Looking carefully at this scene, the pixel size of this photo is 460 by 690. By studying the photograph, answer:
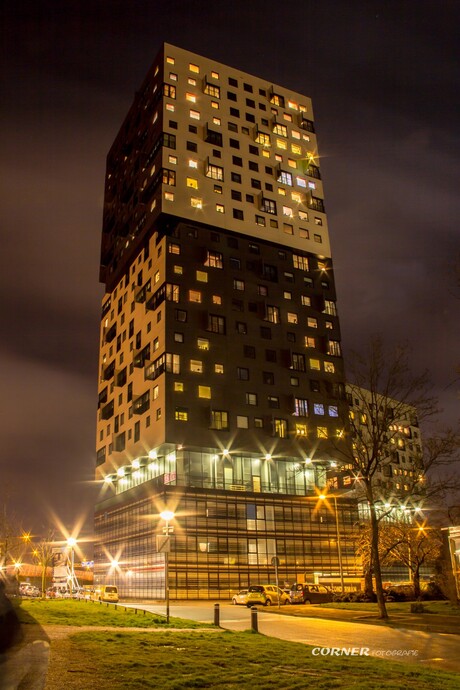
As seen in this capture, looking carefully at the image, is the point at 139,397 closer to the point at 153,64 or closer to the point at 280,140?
the point at 280,140

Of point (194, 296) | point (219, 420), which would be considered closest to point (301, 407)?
point (219, 420)

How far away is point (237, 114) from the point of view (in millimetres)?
93938

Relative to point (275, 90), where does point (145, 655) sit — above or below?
below

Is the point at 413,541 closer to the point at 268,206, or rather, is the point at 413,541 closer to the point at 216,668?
the point at 216,668

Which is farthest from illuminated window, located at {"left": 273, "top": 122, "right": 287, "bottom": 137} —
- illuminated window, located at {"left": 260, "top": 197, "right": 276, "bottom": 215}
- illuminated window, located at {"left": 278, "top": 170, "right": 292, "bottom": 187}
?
illuminated window, located at {"left": 260, "top": 197, "right": 276, "bottom": 215}

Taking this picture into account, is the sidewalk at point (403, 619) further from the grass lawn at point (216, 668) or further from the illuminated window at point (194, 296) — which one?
the illuminated window at point (194, 296)

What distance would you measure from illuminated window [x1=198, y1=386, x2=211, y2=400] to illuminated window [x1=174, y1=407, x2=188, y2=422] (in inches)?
115

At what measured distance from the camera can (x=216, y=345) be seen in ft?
254

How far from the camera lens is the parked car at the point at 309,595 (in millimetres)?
46941

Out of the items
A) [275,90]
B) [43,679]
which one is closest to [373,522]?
[43,679]

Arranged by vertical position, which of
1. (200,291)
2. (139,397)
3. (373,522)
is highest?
(200,291)

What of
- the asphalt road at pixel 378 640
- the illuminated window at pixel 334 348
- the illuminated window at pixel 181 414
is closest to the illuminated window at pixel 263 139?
the illuminated window at pixel 334 348

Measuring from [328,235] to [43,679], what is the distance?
298ft

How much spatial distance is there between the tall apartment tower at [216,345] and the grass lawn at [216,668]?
5209cm
